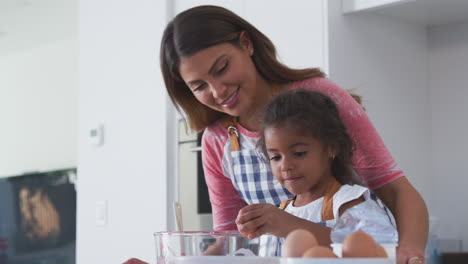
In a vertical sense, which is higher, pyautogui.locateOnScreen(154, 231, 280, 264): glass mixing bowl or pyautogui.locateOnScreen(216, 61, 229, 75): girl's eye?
pyautogui.locateOnScreen(216, 61, 229, 75): girl's eye

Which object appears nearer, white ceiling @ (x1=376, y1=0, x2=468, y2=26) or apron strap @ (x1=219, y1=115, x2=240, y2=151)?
apron strap @ (x1=219, y1=115, x2=240, y2=151)

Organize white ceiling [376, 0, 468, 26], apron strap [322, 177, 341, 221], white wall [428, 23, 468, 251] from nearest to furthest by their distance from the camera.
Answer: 1. apron strap [322, 177, 341, 221]
2. white ceiling [376, 0, 468, 26]
3. white wall [428, 23, 468, 251]

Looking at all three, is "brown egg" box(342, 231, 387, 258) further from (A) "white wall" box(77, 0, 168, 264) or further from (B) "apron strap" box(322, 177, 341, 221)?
(A) "white wall" box(77, 0, 168, 264)

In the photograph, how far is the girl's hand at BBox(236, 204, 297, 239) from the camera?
0.85 metres

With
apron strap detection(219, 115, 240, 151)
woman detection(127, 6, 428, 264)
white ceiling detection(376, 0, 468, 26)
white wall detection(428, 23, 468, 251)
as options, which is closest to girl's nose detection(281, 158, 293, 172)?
woman detection(127, 6, 428, 264)

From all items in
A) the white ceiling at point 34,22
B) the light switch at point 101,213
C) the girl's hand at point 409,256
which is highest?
the white ceiling at point 34,22

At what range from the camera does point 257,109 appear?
1462 mm

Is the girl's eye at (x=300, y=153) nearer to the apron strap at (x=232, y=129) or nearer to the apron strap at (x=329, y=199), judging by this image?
the apron strap at (x=329, y=199)

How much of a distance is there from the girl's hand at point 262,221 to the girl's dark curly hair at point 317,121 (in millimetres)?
289

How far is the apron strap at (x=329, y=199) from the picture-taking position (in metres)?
1.15

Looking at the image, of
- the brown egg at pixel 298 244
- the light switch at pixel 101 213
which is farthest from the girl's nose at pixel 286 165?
the light switch at pixel 101 213

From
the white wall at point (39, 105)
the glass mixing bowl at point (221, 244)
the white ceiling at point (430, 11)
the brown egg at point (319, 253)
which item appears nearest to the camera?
the brown egg at point (319, 253)

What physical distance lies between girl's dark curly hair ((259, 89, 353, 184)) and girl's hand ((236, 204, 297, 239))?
29cm

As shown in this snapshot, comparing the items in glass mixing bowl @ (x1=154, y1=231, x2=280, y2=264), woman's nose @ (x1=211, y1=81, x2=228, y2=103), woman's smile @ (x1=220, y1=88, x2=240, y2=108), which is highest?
woman's nose @ (x1=211, y1=81, x2=228, y2=103)
